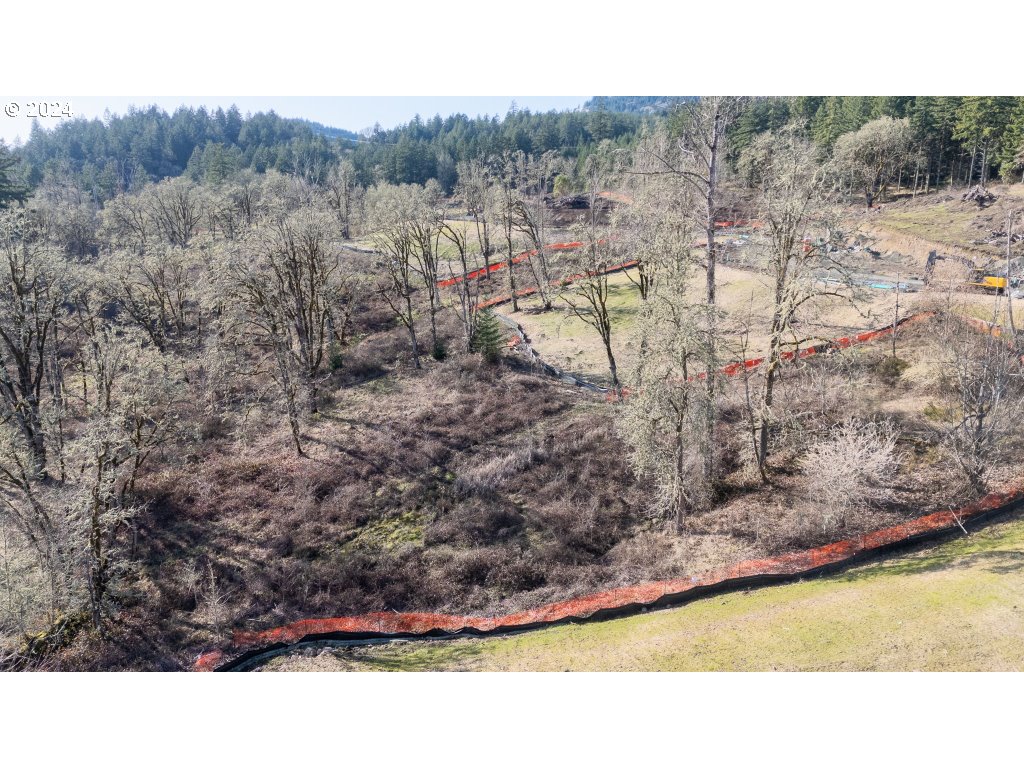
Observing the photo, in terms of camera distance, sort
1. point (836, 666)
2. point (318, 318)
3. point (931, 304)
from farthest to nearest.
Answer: point (318, 318) < point (931, 304) < point (836, 666)

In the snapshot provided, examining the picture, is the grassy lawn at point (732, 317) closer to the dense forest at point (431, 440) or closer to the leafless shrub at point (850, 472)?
the dense forest at point (431, 440)

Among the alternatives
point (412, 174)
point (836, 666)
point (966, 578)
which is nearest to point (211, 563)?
point (836, 666)

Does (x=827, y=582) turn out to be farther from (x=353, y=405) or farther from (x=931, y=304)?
(x=353, y=405)

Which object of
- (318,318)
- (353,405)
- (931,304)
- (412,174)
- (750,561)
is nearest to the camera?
(750,561)

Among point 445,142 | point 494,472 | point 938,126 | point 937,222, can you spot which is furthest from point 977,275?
point 445,142

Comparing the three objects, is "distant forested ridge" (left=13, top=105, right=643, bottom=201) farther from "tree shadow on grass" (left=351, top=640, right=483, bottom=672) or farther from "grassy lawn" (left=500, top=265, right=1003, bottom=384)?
"tree shadow on grass" (left=351, top=640, right=483, bottom=672)

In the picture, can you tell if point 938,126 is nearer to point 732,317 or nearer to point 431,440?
point 732,317

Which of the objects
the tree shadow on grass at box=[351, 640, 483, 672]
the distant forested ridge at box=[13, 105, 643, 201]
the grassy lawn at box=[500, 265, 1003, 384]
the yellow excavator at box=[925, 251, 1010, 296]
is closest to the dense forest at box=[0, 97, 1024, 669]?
the grassy lawn at box=[500, 265, 1003, 384]
